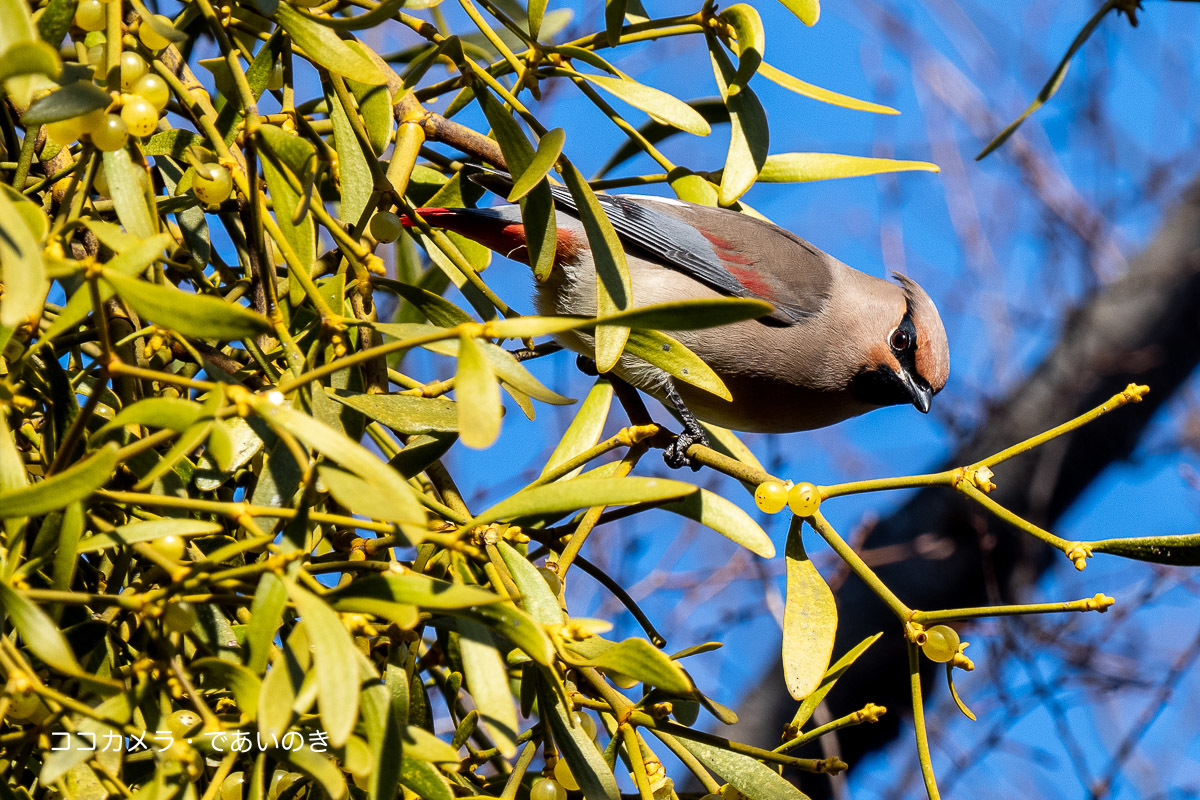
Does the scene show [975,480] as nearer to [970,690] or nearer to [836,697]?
[836,697]

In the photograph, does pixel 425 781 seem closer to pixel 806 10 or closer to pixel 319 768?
pixel 319 768

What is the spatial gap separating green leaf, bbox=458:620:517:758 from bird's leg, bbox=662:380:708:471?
88 centimetres

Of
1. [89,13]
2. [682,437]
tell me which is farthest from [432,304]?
[682,437]

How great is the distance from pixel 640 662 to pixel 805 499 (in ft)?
1.11

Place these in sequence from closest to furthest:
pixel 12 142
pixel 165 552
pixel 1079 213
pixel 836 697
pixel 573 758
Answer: pixel 165 552
pixel 573 758
pixel 12 142
pixel 836 697
pixel 1079 213

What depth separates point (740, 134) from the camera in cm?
139

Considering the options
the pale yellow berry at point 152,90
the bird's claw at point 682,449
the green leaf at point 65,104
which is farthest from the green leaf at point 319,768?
the bird's claw at point 682,449

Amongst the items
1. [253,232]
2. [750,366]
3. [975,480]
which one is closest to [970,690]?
[750,366]

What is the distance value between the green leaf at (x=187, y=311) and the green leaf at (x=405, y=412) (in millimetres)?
287

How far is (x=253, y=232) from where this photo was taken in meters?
1.26

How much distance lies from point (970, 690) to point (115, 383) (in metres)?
4.68

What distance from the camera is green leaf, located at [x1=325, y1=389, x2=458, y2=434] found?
1.10m

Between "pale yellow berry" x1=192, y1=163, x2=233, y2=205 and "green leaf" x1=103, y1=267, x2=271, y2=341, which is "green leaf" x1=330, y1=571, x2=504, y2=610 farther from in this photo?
"pale yellow berry" x1=192, y1=163, x2=233, y2=205

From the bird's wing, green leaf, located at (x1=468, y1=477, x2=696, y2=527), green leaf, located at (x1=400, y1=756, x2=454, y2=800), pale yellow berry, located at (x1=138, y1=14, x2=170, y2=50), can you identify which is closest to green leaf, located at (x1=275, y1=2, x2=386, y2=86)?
pale yellow berry, located at (x1=138, y1=14, x2=170, y2=50)
